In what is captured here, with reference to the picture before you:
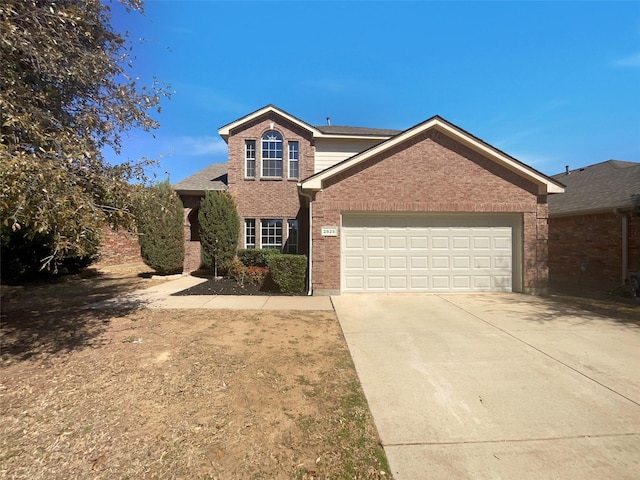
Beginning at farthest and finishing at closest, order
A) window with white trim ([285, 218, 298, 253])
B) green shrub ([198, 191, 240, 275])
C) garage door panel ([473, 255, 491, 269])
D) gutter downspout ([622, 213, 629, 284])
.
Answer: window with white trim ([285, 218, 298, 253])
green shrub ([198, 191, 240, 275])
gutter downspout ([622, 213, 629, 284])
garage door panel ([473, 255, 491, 269])

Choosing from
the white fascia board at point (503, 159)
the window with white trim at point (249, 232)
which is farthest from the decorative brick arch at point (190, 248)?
the white fascia board at point (503, 159)

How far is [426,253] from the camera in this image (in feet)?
33.8

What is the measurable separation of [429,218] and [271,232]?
716 cm

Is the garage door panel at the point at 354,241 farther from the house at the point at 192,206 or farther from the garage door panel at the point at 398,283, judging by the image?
the house at the point at 192,206

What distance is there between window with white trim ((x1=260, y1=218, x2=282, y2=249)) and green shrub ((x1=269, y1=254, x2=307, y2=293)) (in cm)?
452

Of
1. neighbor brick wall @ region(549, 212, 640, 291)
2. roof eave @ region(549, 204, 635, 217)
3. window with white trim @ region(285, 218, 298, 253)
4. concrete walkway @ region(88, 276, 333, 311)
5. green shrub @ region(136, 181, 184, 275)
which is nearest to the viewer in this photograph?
concrete walkway @ region(88, 276, 333, 311)

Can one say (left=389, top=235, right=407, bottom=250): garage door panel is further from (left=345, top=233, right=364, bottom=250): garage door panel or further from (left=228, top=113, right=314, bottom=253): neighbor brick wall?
(left=228, top=113, right=314, bottom=253): neighbor brick wall

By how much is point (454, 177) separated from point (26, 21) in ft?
32.8

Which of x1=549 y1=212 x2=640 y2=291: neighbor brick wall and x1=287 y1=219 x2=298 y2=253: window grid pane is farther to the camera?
x1=287 y1=219 x2=298 y2=253: window grid pane

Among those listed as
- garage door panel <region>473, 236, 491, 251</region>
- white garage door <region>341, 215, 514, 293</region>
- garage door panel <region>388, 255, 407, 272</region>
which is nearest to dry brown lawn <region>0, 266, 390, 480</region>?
white garage door <region>341, 215, 514, 293</region>

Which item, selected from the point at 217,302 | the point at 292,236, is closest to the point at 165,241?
the point at 292,236

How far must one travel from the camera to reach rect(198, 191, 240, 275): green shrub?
42.4 ft

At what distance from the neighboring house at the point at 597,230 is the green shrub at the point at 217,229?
12.6 m

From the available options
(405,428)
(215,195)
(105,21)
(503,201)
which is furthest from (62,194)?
(503,201)
